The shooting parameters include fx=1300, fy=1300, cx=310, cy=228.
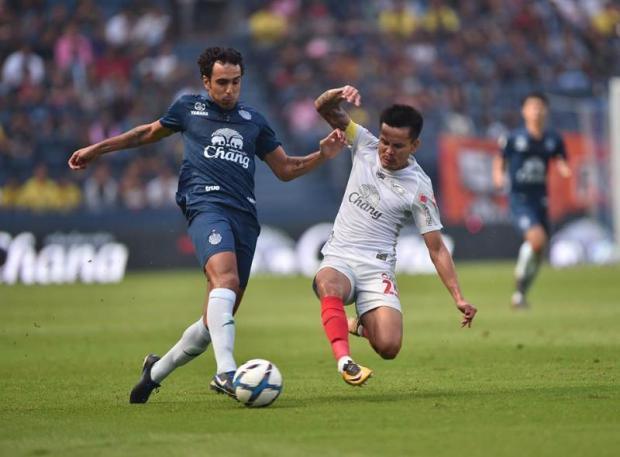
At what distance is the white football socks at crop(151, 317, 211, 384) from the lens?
8.89 meters

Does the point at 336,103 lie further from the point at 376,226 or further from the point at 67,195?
the point at 67,195

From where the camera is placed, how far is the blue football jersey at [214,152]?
29.7 ft

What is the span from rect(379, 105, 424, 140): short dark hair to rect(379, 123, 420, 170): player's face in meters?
0.03

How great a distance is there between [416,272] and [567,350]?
14.6m

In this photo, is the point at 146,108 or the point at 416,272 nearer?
the point at 416,272

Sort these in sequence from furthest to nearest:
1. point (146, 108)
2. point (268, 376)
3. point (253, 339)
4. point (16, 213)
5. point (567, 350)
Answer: point (146, 108), point (16, 213), point (253, 339), point (567, 350), point (268, 376)

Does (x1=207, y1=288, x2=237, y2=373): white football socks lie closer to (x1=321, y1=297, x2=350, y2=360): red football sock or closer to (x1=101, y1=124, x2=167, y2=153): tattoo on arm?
(x1=321, y1=297, x2=350, y2=360): red football sock

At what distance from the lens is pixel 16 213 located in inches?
1015

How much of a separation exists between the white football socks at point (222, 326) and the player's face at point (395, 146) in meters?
1.65

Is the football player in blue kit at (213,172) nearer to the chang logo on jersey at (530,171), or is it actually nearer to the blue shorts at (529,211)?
the blue shorts at (529,211)

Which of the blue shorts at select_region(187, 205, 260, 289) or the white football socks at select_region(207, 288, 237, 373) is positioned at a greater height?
the blue shorts at select_region(187, 205, 260, 289)

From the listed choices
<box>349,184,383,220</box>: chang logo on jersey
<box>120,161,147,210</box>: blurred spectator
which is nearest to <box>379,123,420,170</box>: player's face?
<box>349,184,383,220</box>: chang logo on jersey

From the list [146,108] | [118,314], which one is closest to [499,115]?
[146,108]

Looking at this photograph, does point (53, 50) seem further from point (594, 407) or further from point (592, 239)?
point (594, 407)
